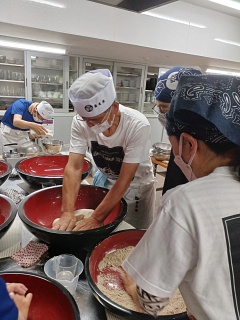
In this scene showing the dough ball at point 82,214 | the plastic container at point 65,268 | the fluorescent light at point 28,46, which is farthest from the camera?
the fluorescent light at point 28,46

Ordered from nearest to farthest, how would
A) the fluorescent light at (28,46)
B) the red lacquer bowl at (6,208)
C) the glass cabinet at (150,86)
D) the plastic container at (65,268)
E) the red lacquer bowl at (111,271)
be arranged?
the red lacquer bowl at (111,271) < the plastic container at (65,268) < the red lacquer bowl at (6,208) < the fluorescent light at (28,46) < the glass cabinet at (150,86)

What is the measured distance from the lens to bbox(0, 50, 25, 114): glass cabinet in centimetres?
448

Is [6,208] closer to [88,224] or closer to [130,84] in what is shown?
[88,224]

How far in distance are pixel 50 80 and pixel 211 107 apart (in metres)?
4.88

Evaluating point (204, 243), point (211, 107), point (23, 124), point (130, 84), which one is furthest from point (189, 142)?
point (130, 84)

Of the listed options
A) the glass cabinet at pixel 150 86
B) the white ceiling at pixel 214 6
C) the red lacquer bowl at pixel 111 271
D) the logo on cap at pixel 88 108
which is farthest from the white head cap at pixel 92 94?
the glass cabinet at pixel 150 86

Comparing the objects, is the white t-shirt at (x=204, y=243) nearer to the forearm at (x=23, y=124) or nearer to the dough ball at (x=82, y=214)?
the dough ball at (x=82, y=214)

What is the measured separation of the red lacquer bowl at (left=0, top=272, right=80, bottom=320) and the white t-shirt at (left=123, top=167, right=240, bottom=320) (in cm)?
31

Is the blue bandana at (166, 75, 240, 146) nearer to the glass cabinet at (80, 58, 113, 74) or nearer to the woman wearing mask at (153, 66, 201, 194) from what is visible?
the woman wearing mask at (153, 66, 201, 194)

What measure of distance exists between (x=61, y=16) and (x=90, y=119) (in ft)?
6.88

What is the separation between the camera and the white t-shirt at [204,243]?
0.47 metres

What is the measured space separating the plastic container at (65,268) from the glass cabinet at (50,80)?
4.27 meters

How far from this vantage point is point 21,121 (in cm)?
256

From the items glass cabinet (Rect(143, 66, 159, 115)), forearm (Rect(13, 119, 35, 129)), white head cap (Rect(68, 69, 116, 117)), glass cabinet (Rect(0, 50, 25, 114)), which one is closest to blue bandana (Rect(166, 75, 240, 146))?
white head cap (Rect(68, 69, 116, 117))
